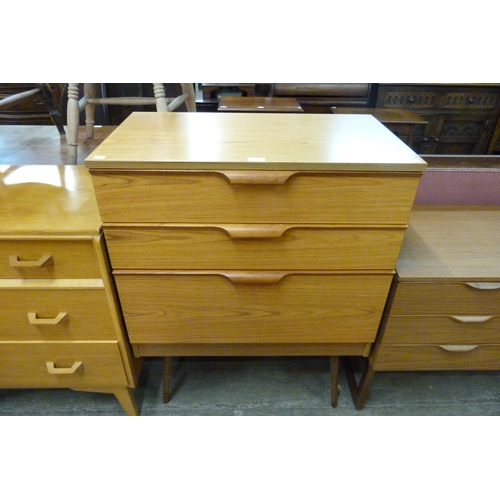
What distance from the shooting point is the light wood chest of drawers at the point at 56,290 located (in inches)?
30.7

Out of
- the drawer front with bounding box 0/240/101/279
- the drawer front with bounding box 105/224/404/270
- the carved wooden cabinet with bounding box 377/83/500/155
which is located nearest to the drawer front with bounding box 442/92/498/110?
the carved wooden cabinet with bounding box 377/83/500/155

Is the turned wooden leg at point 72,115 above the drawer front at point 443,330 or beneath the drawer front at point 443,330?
above

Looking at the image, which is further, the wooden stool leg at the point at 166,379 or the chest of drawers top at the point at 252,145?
the wooden stool leg at the point at 166,379

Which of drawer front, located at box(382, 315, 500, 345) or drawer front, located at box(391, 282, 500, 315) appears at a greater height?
drawer front, located at box(391, 282, 500, 315)

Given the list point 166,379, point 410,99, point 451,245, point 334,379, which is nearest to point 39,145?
point 166,379

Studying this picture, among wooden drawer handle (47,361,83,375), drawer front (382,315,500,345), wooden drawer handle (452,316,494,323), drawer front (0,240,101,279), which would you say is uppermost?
drawer front (0,240,101,279)

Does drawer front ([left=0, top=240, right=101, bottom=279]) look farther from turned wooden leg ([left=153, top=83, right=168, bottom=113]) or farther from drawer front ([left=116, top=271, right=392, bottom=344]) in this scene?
turned wooden leg ([left=153, top=83, right=168, bottom=113])

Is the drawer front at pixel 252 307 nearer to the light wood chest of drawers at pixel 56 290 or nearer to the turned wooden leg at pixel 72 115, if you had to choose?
the light wood chest of drawers at pixel 56 290

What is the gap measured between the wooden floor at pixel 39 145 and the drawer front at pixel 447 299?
46.3 inches

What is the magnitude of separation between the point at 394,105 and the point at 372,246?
1.75m

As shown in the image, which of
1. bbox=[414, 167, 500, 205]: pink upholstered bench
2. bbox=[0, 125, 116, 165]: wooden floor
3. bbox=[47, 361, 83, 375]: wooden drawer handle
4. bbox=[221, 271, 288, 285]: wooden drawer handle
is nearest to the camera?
bbox=[221, 271, 288, 285]: wooden drawer handle

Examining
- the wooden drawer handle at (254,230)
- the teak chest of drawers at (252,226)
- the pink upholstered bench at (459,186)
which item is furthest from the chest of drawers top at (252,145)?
the pink upholstered bench at (459,186)

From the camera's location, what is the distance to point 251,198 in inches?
28.6

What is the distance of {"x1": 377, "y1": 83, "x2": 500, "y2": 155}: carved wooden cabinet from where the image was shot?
212cm
